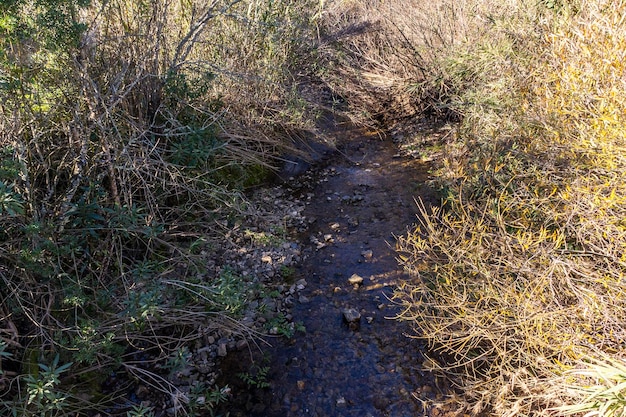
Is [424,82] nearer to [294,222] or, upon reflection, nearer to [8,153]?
[294,222]

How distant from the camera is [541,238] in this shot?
2.81 meters

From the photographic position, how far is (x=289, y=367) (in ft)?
10.9

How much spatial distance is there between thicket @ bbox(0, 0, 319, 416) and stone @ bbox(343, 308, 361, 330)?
1.07 metres

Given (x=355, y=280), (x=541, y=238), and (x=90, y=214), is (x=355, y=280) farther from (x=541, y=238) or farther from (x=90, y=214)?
(x=90, y=214)

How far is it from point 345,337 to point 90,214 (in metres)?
2.23

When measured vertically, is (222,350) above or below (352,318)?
above

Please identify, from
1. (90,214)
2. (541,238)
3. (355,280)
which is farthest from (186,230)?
(541,238)

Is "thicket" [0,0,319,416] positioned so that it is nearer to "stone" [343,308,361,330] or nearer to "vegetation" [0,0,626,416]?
"vegetation" [0,0,626,416]

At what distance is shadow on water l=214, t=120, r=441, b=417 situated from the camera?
3.10 meters

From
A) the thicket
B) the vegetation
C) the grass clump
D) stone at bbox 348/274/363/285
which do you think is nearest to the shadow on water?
stone at bbox 348/274/363/285

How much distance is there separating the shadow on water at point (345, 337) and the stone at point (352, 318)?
0.11 ft

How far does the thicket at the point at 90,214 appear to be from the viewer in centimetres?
252

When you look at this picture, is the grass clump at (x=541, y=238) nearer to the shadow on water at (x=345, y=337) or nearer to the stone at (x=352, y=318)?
the shadow on water at (x=345, y=337)

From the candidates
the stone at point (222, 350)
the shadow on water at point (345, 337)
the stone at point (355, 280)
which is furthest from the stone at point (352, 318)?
the stone at point (222, 350)
